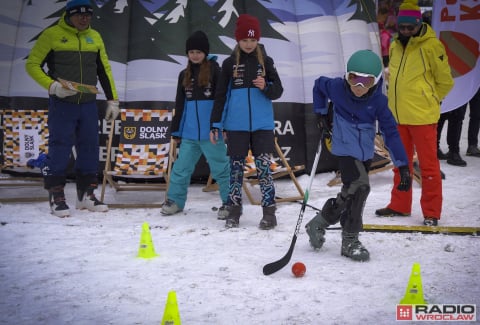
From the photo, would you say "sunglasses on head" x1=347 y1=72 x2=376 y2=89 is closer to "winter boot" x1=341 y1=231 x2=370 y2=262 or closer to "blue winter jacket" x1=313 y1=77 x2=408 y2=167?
"blue winter jacket" x1=313 y1=77 x2=408 y2=167

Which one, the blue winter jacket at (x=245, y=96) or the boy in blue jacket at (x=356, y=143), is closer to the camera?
the boy in blue jacket at (x=356, y=143)

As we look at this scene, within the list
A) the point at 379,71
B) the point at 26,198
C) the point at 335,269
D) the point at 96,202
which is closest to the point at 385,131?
the point at 379,71

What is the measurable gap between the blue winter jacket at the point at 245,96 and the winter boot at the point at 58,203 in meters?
Result: 1.76

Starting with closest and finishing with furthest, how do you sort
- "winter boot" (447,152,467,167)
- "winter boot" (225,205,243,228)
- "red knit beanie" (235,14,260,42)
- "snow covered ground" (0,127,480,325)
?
"snow covered ground" (0,127,480,325) → "red knit beanie" (235,14,260,42) → "winter boot" (225,205,243,228) → "winter boot" (447,152,467,167)

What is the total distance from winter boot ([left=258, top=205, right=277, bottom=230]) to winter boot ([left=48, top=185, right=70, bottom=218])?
197 centimetres

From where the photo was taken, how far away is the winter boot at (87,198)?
19.3 ft

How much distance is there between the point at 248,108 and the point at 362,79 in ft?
4.45

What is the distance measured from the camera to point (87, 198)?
5926 millimetres

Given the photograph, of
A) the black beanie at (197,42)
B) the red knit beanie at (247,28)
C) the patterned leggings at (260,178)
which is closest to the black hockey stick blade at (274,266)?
the patterned leggings at (260,178)

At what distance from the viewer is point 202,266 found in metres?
4.04

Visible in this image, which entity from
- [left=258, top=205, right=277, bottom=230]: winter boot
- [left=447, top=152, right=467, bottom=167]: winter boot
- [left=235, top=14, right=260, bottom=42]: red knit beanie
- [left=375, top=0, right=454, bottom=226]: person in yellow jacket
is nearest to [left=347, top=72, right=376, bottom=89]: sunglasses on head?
[left=235, top=14, right=260, bottom=42]: red knit beanie

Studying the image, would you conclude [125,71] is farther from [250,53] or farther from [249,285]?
[249,285]

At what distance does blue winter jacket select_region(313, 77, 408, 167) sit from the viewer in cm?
418

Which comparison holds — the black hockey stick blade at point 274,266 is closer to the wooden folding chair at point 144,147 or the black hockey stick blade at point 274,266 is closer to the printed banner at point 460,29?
the wooden folding chair at point 144,147
